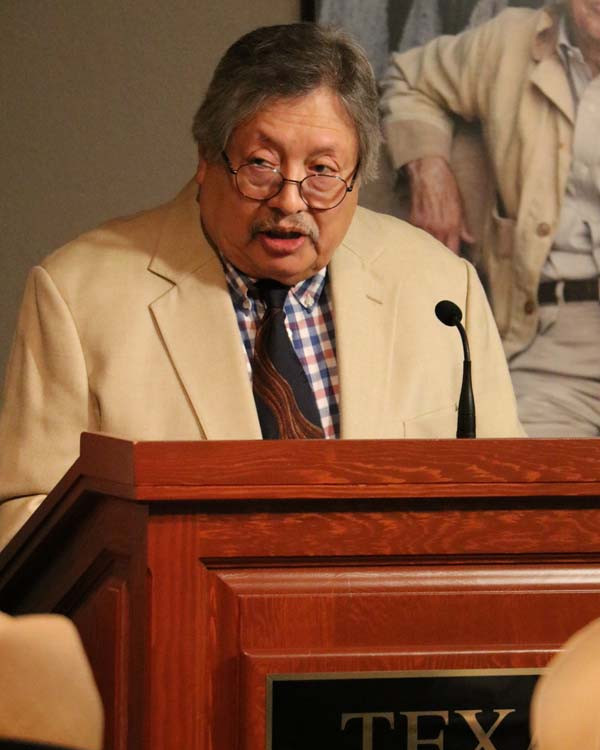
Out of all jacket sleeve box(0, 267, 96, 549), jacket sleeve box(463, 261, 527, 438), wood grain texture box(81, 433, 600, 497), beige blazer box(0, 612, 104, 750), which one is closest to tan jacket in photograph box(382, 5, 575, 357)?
jacket sleeve box(463, 261, 527, 438)

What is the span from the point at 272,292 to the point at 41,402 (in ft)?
1.51

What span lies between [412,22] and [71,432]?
5.73ft

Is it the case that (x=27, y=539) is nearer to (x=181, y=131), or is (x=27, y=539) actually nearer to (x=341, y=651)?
(x=341, y=651)

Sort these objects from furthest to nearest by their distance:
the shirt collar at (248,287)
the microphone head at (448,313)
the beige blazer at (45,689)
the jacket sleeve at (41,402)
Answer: the shirt collar at (248,287)
the jacket sleeve at (41,402)
the microphone head at (448,313)
the beige blazer at (45,689)

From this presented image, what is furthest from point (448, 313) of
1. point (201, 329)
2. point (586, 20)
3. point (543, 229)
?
point (586, 20)

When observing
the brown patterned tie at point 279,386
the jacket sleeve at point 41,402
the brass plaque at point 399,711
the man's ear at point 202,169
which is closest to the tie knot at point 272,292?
the brown patterned tie at point 279,386

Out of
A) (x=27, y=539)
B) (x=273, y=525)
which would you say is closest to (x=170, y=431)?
(x=27, y=539)

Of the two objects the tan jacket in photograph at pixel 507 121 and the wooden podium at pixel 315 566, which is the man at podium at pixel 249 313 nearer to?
the wooden podium at pixel 315 566

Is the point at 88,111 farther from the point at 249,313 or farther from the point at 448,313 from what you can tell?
Result: the point at 448,313

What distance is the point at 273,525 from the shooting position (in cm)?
168

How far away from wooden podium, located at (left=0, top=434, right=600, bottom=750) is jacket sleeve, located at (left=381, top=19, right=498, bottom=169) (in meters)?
2.15

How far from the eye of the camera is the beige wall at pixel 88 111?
3703mm

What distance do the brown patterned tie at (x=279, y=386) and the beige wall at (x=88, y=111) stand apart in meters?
1.23

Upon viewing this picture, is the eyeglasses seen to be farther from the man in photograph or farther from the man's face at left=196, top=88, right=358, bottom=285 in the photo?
the man in photograph
